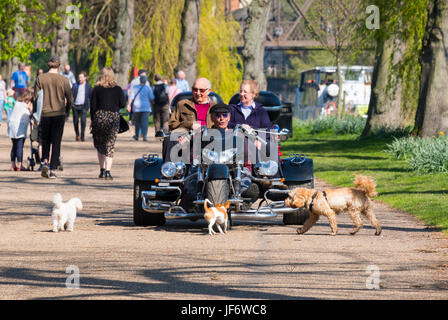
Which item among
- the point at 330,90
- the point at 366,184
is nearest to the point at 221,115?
the point at 366,184

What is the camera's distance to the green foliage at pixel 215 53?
48281mm

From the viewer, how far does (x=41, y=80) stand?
59.1 feet

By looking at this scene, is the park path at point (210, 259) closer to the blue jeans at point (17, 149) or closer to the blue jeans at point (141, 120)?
the blue jeans at point (17, 149)

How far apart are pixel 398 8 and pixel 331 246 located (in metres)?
16.9

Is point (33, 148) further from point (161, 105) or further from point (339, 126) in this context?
point (339, 126)

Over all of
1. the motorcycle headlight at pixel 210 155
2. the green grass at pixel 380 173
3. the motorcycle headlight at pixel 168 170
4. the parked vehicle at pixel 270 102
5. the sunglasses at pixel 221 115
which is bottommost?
the green grass at pixel 380 173

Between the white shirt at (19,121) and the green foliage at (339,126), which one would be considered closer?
the white shirt at (19,121)

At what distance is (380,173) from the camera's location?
1916 centimetres

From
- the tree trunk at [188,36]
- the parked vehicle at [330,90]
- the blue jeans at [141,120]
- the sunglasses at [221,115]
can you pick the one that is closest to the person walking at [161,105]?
the blue jeans at [141,120]

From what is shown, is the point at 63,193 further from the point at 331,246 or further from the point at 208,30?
the point at 208,30

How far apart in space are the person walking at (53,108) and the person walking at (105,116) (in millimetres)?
818

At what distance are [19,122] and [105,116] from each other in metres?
2.50

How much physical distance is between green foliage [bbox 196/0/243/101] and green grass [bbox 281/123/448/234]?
15773 mm
